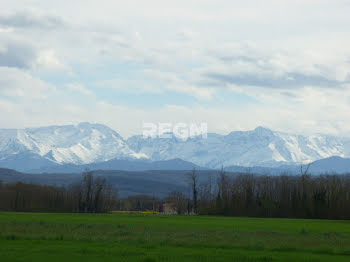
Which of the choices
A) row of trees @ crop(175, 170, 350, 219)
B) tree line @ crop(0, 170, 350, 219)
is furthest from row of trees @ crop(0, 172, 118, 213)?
row of trees @ crop(175, 170, 350, 219)

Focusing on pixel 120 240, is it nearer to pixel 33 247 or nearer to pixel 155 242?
pixel 155 242

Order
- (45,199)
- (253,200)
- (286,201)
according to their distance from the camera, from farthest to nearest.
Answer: (45,199), (253,200), (286,201)

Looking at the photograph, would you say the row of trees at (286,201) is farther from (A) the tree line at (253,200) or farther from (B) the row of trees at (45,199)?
(B) the row of trees at (45,199)

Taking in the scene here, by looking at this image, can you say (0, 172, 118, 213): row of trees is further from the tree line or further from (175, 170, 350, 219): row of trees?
(175, 170, 350, 219): row of trees

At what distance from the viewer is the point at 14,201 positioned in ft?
563

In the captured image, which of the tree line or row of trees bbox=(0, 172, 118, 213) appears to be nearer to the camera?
the tree line

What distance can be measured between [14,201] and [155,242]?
456ft

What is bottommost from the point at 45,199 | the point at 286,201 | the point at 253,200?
the point at 45,199

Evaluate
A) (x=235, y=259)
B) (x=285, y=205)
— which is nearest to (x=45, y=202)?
(x=285, y=205)

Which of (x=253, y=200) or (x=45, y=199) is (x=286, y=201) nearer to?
(x=253, y=200)

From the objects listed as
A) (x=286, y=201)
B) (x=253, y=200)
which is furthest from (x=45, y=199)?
(x=286, y=201)

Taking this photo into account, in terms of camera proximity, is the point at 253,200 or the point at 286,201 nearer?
the point at 286,201

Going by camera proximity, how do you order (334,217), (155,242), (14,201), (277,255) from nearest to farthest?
(277,255) → (155,242) → (334,217) → (14,201)

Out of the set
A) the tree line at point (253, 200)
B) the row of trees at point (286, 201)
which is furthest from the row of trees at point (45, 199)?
the row of trees at point (286, 201)
